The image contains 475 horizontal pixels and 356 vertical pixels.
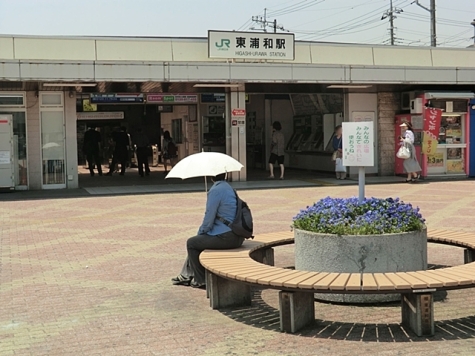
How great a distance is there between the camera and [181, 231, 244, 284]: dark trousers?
6762 millimetres

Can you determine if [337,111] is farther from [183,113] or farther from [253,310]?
[253,310]

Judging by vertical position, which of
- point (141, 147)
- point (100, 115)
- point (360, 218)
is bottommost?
point (360, 218)

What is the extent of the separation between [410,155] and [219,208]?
1296 centimetres

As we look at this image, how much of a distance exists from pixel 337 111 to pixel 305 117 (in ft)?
9.48

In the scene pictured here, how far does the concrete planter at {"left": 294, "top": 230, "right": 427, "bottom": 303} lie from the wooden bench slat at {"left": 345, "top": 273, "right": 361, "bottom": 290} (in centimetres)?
53

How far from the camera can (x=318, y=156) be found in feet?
78.1

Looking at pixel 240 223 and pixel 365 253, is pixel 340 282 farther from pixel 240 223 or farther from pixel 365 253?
pixel 240 223

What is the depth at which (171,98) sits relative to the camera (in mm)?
21438

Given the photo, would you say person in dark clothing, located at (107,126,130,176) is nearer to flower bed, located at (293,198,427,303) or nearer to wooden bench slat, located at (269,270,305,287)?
flower bed, located at (293,198,427,303)

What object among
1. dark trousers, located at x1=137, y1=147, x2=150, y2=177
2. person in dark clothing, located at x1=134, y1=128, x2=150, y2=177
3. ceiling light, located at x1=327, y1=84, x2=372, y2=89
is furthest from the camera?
dark trousers, located at x1=137, y1=147, x2=150, y2=177

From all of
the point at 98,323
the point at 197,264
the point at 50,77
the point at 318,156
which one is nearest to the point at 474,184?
the point at 318,156

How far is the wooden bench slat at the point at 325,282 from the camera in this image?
5.07 meters

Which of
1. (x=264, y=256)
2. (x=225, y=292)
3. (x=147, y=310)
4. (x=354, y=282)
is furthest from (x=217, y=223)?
(x=354, y=282)

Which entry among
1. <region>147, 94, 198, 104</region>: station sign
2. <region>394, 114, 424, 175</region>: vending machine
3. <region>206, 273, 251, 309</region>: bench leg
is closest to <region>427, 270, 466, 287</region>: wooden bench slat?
<region>206, 273, 251, 309</region>: bench leg
